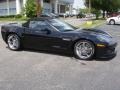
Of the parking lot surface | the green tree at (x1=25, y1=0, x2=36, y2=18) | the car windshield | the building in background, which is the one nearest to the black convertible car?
the car windshield

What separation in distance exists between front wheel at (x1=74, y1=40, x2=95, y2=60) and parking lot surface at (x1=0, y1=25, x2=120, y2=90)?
0.75 ft

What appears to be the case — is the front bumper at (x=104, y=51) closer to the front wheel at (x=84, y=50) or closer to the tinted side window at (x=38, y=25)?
the front wheel at (x=84, y=50)

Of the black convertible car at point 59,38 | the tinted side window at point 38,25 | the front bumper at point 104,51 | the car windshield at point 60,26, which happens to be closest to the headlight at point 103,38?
the black convertible car at point 59,38

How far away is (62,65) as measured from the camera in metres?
7.69

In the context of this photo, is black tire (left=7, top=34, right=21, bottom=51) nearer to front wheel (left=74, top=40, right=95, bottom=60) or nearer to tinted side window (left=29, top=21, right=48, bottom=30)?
tinted side window (left=29, top=21, right=48, bottom=30)

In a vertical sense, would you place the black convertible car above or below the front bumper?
above

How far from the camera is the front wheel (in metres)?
8.32

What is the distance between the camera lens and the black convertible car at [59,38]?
8281mm

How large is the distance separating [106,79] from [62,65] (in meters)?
1.75

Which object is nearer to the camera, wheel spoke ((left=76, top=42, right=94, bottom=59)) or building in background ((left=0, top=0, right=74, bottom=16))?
wheel spoke ((left=76, top=42, right=94, bottom=59))

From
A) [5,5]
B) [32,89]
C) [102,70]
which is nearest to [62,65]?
[102,70]

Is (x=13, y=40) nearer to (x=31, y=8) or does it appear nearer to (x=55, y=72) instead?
(x=55, y=72)

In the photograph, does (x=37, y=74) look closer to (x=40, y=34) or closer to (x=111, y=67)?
(x=111, y=67)

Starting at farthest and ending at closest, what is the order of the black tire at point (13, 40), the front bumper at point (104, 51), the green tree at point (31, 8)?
the green tree at point (31, 8), the black tire at point (13, 40), the front bumper at point (104, 51)
